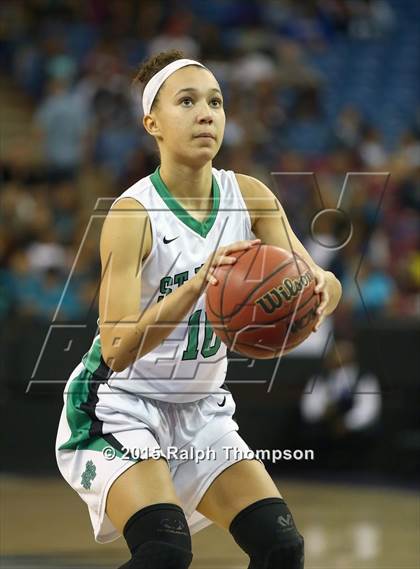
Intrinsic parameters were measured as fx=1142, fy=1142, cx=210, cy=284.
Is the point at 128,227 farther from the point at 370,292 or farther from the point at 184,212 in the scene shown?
the point at 370,292

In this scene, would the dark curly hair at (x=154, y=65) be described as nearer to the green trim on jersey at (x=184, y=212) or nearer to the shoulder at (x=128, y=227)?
the green trim on jersey at (x=184, y=212)

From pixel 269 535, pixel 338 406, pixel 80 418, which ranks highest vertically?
pixel 80 418

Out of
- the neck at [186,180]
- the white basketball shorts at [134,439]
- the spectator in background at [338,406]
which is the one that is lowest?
the spectator in background at [338,406]

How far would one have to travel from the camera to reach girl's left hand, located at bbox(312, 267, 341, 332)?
330 centimetres

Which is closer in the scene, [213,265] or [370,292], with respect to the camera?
[213,265]

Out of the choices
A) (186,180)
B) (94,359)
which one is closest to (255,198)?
(186,180)

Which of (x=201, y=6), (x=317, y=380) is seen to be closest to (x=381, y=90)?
(x=201, y=6)

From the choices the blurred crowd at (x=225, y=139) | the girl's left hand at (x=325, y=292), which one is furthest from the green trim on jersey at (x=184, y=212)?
the blurred crowd at (x=225, y=139)

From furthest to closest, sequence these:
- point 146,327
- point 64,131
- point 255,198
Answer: point 64,131 → point 255,198 → point 146,327

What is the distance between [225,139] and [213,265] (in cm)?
670

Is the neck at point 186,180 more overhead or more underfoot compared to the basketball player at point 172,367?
more overhead

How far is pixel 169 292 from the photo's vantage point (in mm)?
3486

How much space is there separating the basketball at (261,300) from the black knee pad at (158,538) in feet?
1.77

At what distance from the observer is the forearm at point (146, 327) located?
3121 mm
